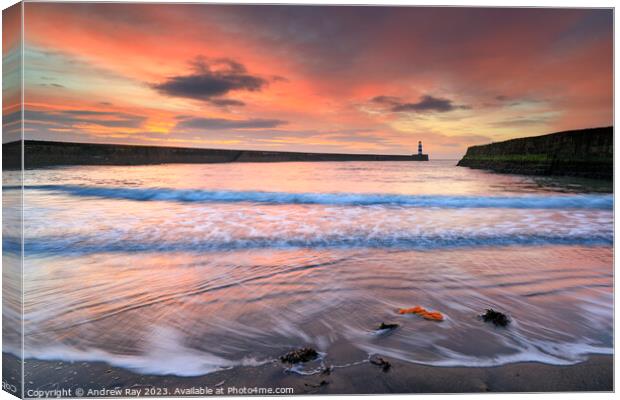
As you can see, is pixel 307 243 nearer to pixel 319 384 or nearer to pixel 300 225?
pixel 300 225

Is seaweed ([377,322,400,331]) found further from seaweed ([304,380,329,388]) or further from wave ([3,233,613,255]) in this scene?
wave ([3,233,613,255])

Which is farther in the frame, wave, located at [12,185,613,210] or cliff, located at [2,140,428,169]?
wave, located at [12,185,613,210]

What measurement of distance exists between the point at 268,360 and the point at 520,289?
182 cm

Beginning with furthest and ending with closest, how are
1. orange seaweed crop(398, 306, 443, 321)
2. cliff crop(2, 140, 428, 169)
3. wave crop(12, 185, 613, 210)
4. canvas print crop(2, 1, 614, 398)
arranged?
wave crop(12, 185, 613, 210)
cliff crop(2, 140, 428, 169)
orange seaweed crop(398, 306, 443, 321)
canvas print crop(2, 1, 614, 398)

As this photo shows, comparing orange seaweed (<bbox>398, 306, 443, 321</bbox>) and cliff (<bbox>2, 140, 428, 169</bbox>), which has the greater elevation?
cliff (<bbox>2, 140, 428, 169</bbox>)

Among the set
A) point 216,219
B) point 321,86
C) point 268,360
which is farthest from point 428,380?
point 216,219

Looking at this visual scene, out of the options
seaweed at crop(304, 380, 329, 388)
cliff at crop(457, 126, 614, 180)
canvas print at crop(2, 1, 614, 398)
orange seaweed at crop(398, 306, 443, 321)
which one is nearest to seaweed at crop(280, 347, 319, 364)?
canvas print at crop(2, 1, 614, 398)

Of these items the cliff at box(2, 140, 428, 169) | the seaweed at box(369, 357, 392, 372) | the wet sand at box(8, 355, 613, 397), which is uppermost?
the cliff at box(2, 140, 428, 169)

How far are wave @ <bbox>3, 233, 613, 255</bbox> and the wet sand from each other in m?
1.66

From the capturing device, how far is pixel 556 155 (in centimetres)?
496

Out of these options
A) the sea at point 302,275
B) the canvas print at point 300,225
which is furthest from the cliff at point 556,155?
the sea at point 302,275

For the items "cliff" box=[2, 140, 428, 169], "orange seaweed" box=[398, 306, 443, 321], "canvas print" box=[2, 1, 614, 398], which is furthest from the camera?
"cliff" box=[2, 140, 428, 169]

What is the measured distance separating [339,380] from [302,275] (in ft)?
3.83

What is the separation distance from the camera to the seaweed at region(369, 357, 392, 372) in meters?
1.94
